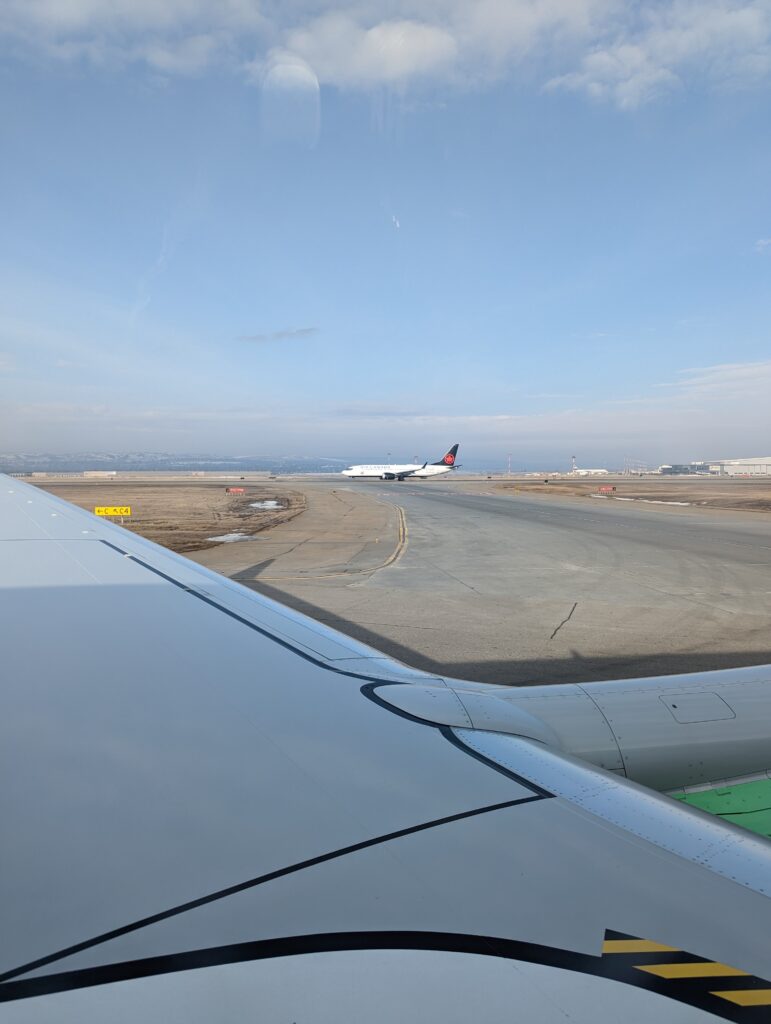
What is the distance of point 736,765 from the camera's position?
3.23 meters

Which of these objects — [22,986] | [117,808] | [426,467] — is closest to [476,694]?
[117,808]

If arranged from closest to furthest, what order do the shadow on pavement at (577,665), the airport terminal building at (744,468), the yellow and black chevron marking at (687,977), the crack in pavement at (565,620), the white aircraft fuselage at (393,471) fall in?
1. the yellow and black chevron marking at (687,977)
2. the shadow on pavement at (577,665)
3. the crack in pavement at (565,620)
4. the white aircraft fuselage at (393,471)
5. the airport terminal building at (744,468)

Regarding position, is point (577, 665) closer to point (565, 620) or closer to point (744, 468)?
point (565, 620)

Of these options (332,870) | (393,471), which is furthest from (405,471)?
(332,870)

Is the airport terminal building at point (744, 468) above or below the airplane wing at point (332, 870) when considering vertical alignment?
above

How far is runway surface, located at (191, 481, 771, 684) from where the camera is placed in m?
9.09

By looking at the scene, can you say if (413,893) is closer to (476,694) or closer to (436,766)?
(436,766)

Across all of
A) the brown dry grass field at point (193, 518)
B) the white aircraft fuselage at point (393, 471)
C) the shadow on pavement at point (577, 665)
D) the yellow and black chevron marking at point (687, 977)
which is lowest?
the shadow on pavement at point (577, 665)

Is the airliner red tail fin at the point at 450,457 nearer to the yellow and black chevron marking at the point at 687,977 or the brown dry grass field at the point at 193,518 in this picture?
the brown dry grass field at the point at 193,518

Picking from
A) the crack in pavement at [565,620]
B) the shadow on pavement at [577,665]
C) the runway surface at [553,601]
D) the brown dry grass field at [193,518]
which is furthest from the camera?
the brown dry grass field at [193,518]

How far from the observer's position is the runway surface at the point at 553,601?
909 centimetres

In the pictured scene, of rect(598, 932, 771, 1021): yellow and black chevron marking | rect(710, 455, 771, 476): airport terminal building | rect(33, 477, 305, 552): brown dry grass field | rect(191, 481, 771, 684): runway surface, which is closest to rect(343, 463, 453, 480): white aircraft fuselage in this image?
rect(33, 477, 305, 552): brown dry grass field

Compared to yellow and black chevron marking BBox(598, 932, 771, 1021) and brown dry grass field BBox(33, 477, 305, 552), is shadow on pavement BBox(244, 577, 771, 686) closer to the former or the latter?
yellow and black chevron marking BBox(598, 932, 771, 1021)

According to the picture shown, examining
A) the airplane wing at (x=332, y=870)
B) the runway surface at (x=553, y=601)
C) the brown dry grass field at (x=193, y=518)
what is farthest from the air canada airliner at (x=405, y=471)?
the airplane wing at (x=332, y=870)
